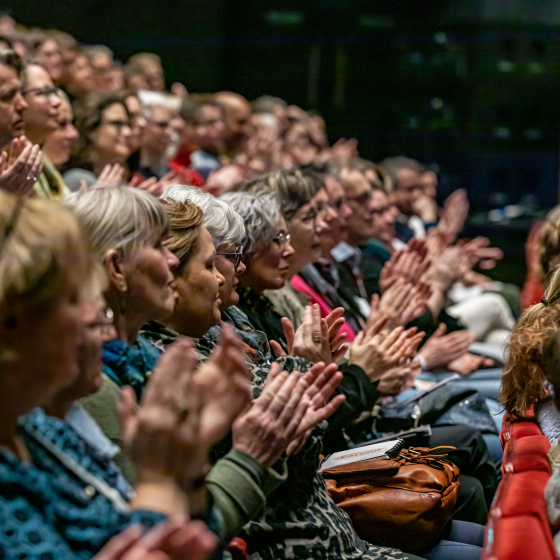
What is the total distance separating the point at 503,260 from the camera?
26.4ft

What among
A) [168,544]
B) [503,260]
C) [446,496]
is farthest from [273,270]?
[503,260]

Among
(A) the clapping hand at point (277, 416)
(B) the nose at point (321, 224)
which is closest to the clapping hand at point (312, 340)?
(A) the clapping hand at point (277, 416)

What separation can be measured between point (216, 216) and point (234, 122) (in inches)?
186

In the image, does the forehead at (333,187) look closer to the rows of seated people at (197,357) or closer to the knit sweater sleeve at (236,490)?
the rows of seated people at (197,357)

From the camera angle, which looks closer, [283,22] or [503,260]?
[503,260]

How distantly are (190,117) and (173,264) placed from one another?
183 inches

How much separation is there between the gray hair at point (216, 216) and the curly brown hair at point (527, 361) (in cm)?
76

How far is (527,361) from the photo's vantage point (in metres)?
2.25

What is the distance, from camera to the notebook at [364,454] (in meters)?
2.38

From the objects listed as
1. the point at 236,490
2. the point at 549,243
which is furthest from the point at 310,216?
the point at 236,490

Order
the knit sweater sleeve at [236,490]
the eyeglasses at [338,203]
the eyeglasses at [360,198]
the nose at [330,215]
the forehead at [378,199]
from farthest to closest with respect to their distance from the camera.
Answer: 1. the forehead at [378,199]
2. the eyeglasses at [360,198]
3. the eyeglasses at [338,203]
4. the nose at [330,215]
5. the knit sweater sleeve at [236,490]

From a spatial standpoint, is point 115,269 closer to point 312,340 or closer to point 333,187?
point 312,340

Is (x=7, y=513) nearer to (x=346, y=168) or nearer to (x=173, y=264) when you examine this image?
(x=173, y=264)

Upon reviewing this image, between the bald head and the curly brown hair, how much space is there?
192 inches
